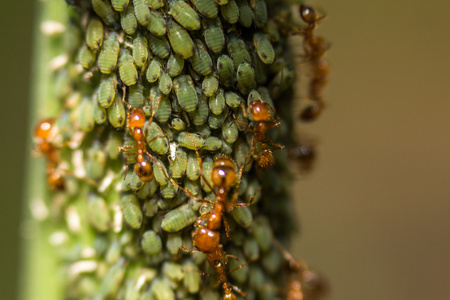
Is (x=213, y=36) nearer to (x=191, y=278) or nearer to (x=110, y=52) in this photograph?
(x=110, y=52)

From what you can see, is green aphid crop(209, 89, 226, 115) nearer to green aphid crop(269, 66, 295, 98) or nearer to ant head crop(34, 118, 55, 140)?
green aphid crop(269, 66, 295, 98)

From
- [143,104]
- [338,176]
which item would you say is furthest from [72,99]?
[338,176]

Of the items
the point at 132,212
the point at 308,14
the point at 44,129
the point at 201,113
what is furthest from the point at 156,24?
the point at 308,14

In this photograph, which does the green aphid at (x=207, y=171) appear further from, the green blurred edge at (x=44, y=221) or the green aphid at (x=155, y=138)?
the green blurred edge at (x=44, y=221)

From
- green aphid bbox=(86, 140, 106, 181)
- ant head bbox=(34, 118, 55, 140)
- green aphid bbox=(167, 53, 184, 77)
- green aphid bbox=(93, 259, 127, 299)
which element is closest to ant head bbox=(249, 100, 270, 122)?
green aphid bbox=(167, 53, 184, 77)

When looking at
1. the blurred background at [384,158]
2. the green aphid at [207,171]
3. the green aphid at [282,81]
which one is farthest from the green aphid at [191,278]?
the blurred background at [384,158]
